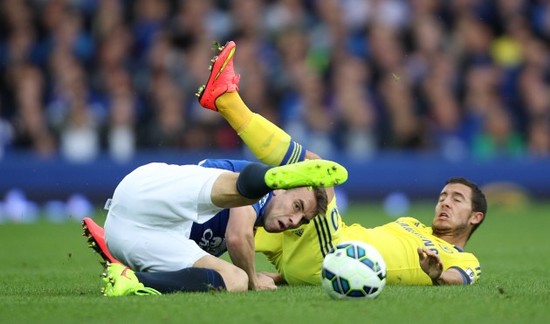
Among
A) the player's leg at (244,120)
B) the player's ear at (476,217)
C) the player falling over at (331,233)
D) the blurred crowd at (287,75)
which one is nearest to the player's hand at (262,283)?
the player falling over at (331,233)

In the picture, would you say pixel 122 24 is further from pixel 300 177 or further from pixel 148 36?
pixel 300 177

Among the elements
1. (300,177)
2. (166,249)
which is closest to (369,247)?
(300,177)

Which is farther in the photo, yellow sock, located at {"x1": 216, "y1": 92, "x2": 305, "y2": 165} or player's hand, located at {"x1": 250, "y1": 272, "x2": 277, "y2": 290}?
yellow sock, located at {"x1": 216, "y1": 92, "x2": 305, "y2": 165}

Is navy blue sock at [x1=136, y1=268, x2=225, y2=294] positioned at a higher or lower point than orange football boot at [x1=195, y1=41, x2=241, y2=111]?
lower

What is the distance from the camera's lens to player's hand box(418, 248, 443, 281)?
Answer: 27.0 feet

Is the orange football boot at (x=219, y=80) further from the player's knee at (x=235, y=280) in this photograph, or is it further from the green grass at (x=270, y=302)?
the player's knee at (x=235, y=280)

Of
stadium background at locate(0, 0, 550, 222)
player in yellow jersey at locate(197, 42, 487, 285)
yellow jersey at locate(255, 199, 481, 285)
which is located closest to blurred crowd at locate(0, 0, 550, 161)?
stadium background at locate(0, 0, 550, 222)

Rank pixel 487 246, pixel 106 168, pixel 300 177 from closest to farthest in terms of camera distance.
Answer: pixel 300 177
pixel 487 246
pixel 106 168

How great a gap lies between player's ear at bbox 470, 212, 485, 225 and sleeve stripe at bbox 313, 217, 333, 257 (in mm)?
1213

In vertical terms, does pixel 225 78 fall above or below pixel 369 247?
above

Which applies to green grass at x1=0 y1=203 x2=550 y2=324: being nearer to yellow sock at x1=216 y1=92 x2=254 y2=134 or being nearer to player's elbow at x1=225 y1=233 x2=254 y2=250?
player's elbow at x1=225 y1=233 x2=254 y2=250

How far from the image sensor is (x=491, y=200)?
63.7 feet

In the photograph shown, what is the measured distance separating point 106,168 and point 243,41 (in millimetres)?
2959

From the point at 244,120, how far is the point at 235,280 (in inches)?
64.0
